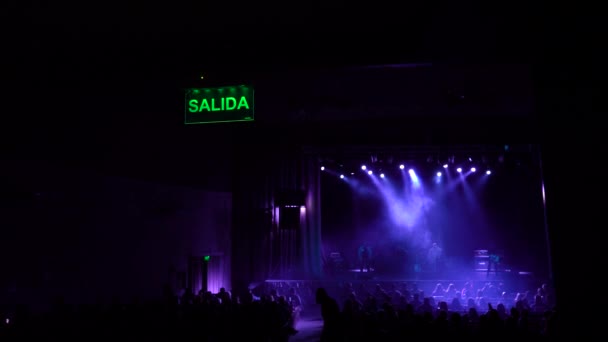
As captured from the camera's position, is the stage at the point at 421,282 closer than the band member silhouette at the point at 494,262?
Yes

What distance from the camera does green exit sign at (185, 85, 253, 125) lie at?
7.35m

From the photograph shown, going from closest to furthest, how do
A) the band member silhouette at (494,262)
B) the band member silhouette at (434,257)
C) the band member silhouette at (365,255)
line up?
the band member silhouette at (494,262) < the band member silhouette at (365,255) < the band member silhouette at (434,257)

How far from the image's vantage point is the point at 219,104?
759cm

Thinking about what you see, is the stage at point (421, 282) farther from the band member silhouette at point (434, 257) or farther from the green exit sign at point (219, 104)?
the green exit sign at point (219, 104)

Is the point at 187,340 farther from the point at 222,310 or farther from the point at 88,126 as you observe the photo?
the point at 88,126

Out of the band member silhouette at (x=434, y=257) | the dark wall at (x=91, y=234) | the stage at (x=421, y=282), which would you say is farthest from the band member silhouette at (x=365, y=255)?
the dark wall at (x=91, y=234)

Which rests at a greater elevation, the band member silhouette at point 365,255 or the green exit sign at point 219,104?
the green exit sign at point 219,104

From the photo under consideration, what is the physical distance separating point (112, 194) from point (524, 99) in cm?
1081

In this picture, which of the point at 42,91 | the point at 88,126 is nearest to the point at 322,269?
the point at 88,126

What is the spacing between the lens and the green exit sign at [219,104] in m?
7.35

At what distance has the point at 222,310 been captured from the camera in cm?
738

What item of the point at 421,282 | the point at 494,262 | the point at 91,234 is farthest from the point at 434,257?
the point at 91,234

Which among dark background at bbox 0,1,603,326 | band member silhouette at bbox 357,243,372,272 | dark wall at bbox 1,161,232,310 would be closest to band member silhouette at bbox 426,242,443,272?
band member silhouette at bbox 357,243,372,272

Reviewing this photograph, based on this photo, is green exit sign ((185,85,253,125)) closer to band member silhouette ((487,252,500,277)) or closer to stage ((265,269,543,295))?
stage ((265,269,543,295))
